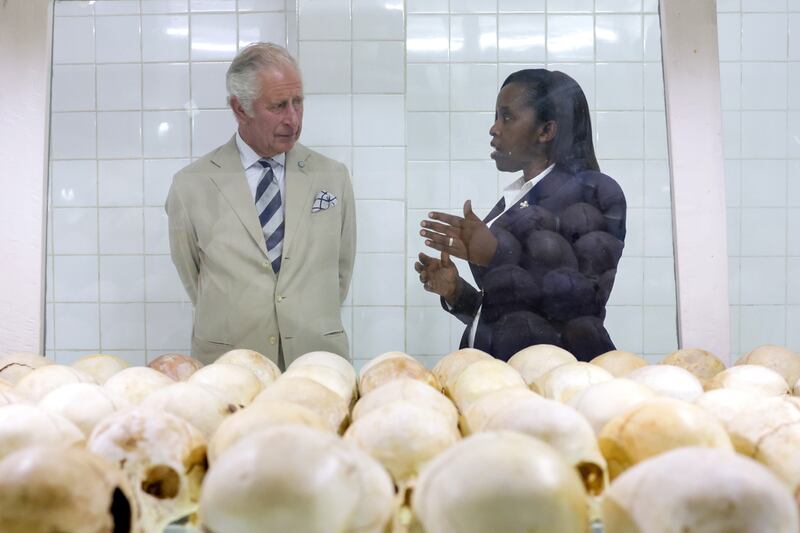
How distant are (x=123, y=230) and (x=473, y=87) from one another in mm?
828

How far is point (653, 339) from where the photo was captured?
185 centimetres

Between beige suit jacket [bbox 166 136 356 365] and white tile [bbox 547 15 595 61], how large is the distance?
54 cm

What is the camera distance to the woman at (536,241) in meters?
1.82

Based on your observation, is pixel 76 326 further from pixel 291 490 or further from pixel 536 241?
pixel 291 490

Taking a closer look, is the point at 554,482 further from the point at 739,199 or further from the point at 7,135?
the point at 739,199

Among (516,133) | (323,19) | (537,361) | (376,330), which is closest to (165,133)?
(323,19)

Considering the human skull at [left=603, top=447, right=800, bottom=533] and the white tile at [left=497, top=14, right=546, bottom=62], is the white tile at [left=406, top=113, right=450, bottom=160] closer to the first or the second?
the white tile at [left=497, top=14, right=546, bottom=62]

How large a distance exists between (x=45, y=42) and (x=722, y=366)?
1.35 metres

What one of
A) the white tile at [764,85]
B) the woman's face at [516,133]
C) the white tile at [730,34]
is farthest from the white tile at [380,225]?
the white tile at [730,34]

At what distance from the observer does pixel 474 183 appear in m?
1.84

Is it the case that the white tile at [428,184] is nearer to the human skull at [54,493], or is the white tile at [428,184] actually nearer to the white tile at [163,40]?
the white tile at [163,40]

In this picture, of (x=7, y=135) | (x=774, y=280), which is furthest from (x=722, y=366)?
(x=7, y=135)

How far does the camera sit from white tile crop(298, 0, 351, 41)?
6.22ft

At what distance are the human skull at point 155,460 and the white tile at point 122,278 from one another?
3.46ft
